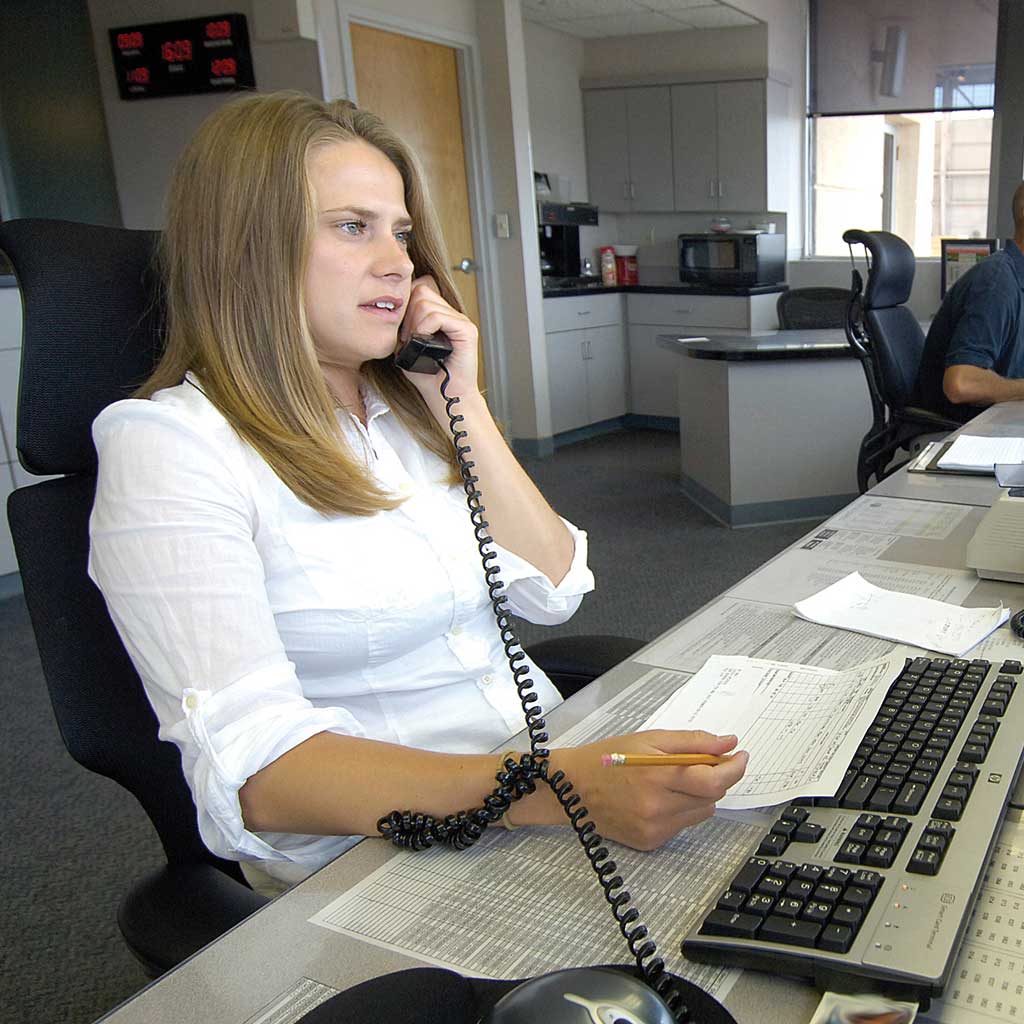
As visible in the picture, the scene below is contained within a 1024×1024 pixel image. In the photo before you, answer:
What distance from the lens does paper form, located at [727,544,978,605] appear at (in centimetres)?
123

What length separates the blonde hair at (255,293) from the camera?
1028 millimetres

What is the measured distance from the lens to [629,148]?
6234 mm

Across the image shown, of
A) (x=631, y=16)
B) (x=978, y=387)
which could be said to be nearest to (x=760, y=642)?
(x=978, y=387)

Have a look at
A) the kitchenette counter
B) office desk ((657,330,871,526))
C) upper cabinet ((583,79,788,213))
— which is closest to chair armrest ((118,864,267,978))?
office desk ((657,330,871,526))

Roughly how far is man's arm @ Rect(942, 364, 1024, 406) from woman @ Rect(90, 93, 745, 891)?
195 centimetres

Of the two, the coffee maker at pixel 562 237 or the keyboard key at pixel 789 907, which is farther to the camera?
the coffee maker at pixel 562 237

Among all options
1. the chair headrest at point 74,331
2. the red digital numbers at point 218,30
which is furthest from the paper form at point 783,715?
the red digital numbers at point 218,30

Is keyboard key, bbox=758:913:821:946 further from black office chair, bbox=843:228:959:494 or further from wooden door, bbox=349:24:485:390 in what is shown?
wooden door, bbox=349:24:485:390

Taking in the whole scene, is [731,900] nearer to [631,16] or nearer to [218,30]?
[218,30]

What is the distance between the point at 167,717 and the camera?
0.87m

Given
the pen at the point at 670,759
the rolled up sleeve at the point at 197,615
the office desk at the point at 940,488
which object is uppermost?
the rolled up sleeve at the point at 197,615

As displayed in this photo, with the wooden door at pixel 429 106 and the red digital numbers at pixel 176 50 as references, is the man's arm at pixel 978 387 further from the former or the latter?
the red digital numbers at pixel 176 50

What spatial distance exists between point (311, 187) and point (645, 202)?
559 centimetres

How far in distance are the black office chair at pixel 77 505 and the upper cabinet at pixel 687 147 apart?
546 cm
